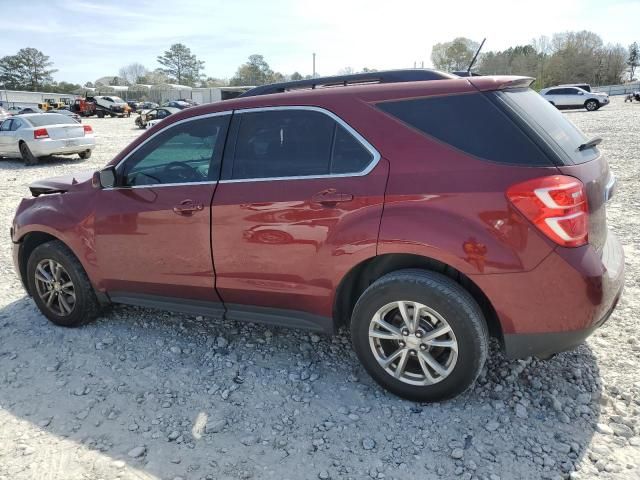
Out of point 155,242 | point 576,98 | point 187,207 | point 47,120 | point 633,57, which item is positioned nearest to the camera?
point 187,207

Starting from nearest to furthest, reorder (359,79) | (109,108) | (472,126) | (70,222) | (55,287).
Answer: (472,126), (359,79), (70,222), (55,287), (109,108)

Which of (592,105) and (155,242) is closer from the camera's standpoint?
(155,242)

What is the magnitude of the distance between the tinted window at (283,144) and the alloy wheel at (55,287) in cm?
186

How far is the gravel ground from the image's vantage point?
2.53 m

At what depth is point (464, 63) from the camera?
70.1m

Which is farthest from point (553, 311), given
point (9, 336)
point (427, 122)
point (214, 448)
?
point (9, 336)

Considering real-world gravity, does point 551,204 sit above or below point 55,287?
above

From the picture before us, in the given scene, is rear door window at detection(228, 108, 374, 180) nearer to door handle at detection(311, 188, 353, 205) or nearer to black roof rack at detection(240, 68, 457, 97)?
door handle at detection(311, 188, 353, 205)

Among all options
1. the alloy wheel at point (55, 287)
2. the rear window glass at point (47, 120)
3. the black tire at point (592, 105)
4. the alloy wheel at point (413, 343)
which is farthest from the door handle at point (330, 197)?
the black tire at point (592, 105)

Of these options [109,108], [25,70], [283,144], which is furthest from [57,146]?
[25,70]

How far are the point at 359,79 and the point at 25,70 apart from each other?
11143 cm

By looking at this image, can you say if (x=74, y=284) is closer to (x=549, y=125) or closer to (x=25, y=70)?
(x=549, y=125)

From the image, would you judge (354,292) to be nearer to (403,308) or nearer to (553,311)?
(403,308)

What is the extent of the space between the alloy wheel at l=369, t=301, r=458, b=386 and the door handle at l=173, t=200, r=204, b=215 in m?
1.37
